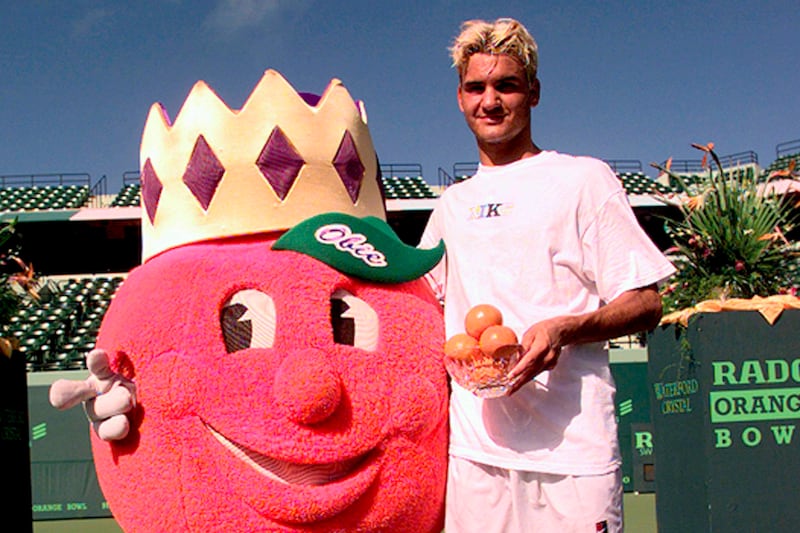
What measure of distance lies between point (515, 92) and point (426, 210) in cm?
1517

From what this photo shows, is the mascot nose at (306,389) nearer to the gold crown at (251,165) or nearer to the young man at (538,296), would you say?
the young man at (538,296)

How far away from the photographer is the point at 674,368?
16.7 ft

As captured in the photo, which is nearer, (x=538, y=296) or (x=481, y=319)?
(x=481, y=319)

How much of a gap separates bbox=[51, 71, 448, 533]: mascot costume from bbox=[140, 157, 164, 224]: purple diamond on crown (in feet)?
0.14

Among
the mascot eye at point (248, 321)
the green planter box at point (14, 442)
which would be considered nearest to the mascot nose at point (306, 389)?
the mascot eye at point (248, 321)

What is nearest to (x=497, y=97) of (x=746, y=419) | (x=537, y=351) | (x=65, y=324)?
(x=537, y=351)

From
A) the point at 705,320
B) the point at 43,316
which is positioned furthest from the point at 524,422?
the point at 43,316

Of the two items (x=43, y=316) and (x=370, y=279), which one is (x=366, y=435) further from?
(x=43, y=316)

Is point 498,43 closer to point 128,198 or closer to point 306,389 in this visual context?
point 306,389

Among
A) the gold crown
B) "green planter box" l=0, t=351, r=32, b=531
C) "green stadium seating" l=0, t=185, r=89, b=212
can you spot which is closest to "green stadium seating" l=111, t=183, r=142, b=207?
"green stadium seating" l=0, t=185, r=89, b=212

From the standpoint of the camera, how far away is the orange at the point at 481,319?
2430 mm

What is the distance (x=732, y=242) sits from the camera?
191 inches

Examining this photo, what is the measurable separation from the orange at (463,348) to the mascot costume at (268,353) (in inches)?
15.8

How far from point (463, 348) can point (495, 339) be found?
0.13 meters
